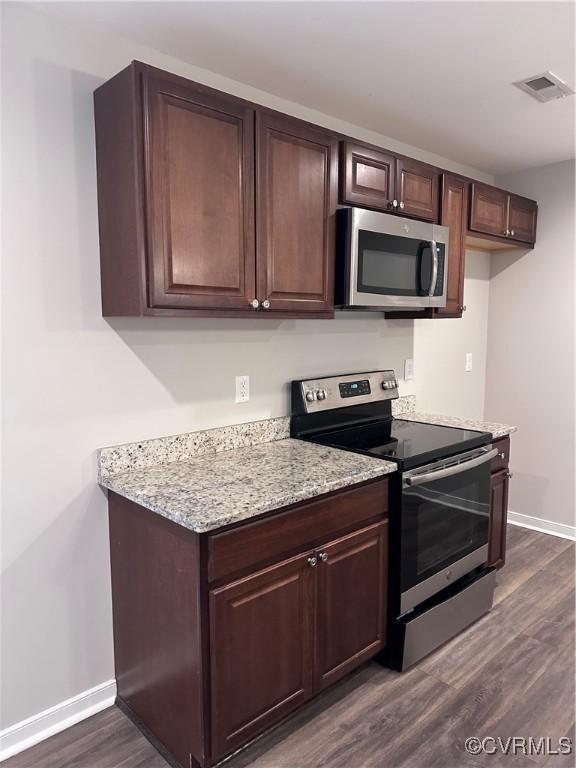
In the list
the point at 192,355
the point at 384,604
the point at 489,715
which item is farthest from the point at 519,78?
the point at 489,715

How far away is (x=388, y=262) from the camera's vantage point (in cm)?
241

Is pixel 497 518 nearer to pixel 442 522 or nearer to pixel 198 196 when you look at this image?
pixel 442 522

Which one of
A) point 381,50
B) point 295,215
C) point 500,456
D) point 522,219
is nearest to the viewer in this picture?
point 381,50

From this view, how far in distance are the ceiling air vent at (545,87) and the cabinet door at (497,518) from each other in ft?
5.78

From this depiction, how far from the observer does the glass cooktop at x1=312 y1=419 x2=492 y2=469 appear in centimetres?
223

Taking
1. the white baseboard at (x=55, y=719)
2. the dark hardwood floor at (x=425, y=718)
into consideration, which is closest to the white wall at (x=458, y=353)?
the dark hardwood floor at (x=425, y=718)

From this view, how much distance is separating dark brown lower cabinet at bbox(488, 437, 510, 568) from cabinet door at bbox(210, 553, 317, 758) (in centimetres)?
135

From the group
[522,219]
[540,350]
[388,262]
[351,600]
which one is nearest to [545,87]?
[388,262]

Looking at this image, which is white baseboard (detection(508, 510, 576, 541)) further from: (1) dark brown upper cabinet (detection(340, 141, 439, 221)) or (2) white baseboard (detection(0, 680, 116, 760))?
(2) white baseboard (detection(0, 680, 116, 760))

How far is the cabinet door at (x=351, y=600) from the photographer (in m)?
1.94

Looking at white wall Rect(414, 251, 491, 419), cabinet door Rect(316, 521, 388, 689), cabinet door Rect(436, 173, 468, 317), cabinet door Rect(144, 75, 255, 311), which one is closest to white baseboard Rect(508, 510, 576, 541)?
white wall Rect(414, 251, 491, 419)

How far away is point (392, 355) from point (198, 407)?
4.45ft

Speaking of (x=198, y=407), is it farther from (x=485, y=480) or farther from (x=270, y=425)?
(x=485, y=480)

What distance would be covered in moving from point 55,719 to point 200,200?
6.13ft
